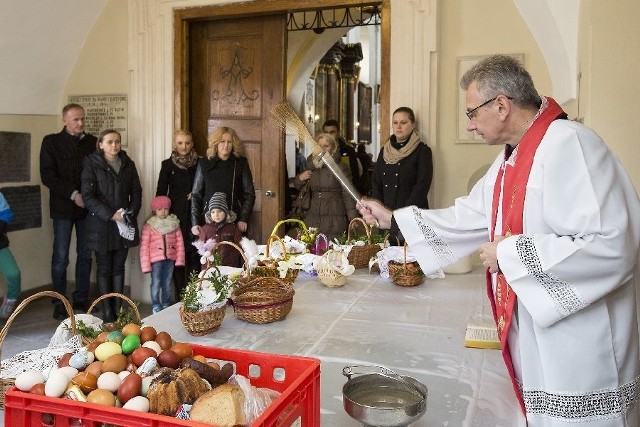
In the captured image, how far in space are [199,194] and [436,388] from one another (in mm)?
3655

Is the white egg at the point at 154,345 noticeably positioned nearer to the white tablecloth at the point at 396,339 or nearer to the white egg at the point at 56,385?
the white egg at the point at 56,385

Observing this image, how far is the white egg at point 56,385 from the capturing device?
4.17ft

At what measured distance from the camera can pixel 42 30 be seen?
5.62m

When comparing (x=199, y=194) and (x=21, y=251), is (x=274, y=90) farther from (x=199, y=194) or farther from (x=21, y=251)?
(x=21, y=251)

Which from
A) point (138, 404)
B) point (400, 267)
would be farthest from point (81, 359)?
point (400, 267)

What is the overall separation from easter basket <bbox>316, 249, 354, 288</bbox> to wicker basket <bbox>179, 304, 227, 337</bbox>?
83 cm

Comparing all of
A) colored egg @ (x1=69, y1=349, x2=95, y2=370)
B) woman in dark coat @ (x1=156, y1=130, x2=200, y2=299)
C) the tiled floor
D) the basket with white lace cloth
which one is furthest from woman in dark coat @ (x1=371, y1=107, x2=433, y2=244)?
colored egg @ (x1=69, y1=349, x2=95, y2=370)

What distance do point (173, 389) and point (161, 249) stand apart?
410 centimetres

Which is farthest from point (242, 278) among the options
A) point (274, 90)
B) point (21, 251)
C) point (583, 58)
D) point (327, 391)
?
point (21, 251)

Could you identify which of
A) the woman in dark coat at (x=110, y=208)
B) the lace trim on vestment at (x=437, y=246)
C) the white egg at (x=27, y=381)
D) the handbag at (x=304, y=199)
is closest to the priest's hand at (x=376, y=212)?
the lace trim on vestment at (x=437, y=246)

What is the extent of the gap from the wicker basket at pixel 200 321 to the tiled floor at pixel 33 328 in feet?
7.95

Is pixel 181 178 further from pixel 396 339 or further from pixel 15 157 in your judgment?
pixel 396 339

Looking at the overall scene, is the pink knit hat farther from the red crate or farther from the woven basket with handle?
the red crate

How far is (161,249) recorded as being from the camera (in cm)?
522
